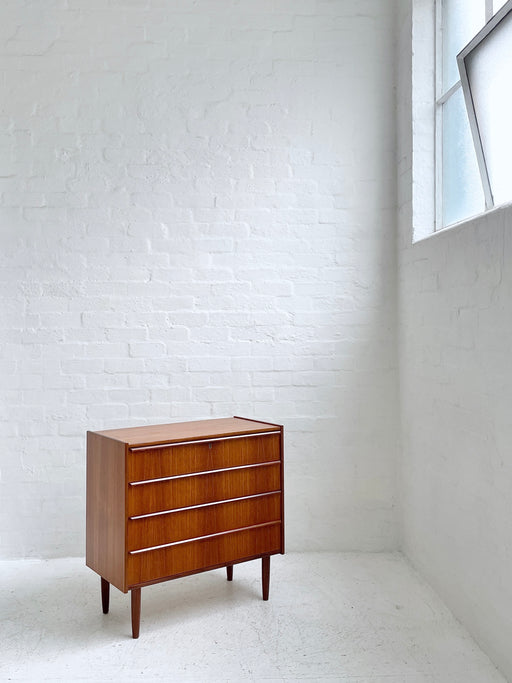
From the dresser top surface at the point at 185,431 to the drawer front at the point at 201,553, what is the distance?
43 centimetres

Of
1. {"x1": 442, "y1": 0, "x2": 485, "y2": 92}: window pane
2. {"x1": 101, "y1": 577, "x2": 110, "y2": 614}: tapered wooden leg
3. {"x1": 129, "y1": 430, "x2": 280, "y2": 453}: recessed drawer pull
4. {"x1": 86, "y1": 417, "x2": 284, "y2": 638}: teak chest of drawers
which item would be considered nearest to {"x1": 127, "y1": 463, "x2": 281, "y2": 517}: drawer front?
{"x1": 86, "y1": 417, "x2": 284, "y2": 638}: teak chest of drawers

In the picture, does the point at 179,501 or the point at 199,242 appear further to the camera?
the point at 199,242

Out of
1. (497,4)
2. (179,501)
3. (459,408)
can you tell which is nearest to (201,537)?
(179,501)

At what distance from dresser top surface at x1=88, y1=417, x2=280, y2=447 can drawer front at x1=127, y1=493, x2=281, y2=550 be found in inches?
11.6

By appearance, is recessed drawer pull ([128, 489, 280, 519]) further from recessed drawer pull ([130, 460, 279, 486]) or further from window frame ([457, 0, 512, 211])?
window frame ([457, 0, 512, 211])

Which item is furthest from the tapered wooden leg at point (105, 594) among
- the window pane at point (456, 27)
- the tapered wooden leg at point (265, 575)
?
the window pane at point (456, 27)

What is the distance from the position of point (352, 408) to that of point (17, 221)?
6.82 feet

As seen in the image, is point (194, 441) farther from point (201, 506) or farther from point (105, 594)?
point (105, 594)

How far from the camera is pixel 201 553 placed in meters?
2.75

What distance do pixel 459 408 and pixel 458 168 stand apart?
1.18 m

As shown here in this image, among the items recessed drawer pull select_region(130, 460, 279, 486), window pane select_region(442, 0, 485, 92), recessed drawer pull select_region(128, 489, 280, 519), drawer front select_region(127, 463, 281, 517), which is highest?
window pane select_region(442, 0, 485, 92)

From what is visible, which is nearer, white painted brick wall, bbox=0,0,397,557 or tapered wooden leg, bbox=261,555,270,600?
tapered wooden leg, bbox=261,555,270,600

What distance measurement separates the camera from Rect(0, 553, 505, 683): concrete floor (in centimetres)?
238

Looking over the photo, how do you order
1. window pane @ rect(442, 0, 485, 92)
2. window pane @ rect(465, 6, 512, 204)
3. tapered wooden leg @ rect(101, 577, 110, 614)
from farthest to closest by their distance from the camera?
window pane @ rect(442, 0, 485, 92)
tapered wooden leg @ rect(101, 577, 110, 614)
window pane @ rect(465, 6, 512, 204)
